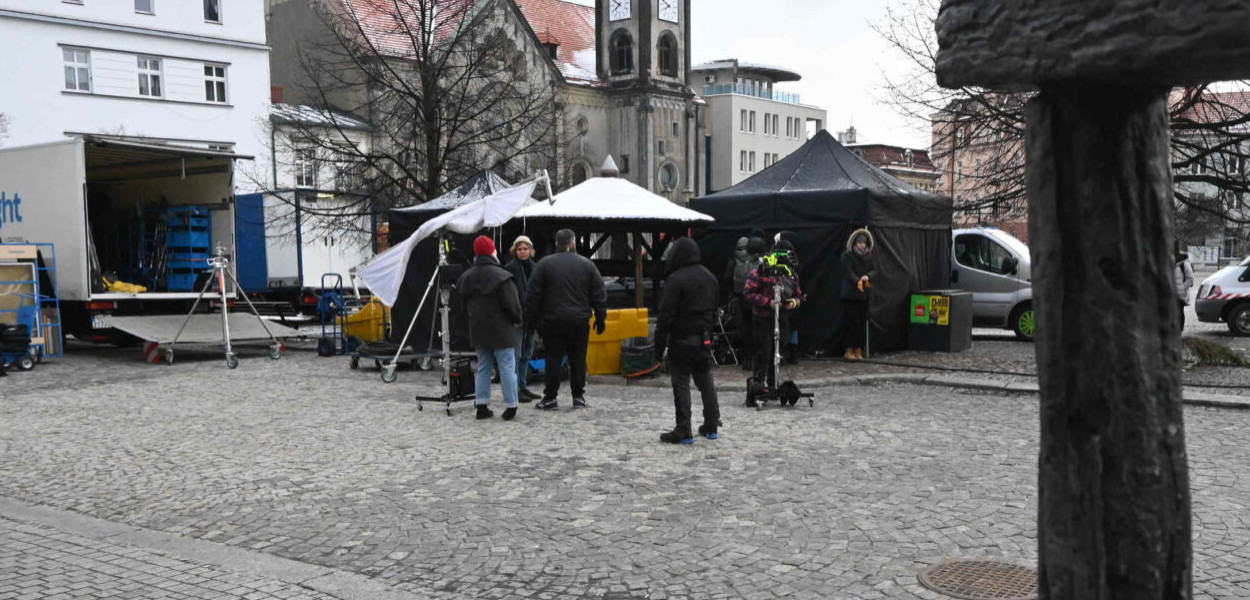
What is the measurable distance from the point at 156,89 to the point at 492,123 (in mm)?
20612

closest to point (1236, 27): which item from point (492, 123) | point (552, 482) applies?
point (552, 482)

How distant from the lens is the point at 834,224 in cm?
1566

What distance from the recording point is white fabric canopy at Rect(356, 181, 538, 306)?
13250 millimetres

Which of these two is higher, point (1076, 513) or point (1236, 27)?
point (1236, 27)

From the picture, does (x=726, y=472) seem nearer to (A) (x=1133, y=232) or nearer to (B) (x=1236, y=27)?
(A) (x=1133, y=232)

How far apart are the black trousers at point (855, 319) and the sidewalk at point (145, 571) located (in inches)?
428

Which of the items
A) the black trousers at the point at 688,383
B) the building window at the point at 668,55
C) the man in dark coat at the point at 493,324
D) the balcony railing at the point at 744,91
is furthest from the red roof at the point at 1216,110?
the balcony railing at the point at 744,91

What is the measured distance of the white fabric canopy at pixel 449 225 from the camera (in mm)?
13250

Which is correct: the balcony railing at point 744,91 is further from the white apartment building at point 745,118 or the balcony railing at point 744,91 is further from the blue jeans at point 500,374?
the blue jeans at point 500,374

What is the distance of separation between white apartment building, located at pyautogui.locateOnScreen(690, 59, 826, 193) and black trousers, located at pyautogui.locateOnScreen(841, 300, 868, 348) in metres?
63.6

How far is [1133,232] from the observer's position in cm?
241

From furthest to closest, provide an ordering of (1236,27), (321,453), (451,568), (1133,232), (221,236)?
(221,236)
(321,453)
(451,568)
(1133,232)
(1236,27)

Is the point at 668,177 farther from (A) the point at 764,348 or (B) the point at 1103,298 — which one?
(B) the point at 1103,298

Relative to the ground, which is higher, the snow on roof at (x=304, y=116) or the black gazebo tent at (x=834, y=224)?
the snow on roof at (x=304, y=116)
